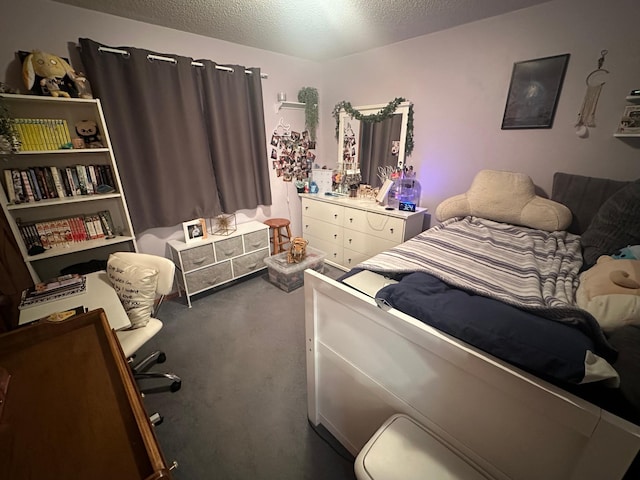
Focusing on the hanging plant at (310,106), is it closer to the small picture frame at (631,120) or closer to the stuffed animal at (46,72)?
the stuffed animal at (46,72)

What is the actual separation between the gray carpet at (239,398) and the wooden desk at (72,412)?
79 centimetres

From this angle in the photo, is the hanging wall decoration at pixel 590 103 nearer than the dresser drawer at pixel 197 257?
Yes

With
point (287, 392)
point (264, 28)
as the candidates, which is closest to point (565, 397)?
point (287, 392)

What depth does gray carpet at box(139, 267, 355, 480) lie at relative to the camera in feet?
4.22

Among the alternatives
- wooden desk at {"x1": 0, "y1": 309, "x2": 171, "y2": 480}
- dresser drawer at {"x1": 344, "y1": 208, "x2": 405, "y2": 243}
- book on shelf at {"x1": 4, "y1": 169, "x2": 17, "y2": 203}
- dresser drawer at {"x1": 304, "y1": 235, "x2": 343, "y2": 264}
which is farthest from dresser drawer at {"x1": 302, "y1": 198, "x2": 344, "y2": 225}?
book on shelf at {"x1": 4, "y1": 169, "x2": 17, "y2": 203}

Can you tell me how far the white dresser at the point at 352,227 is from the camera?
99.3 inches

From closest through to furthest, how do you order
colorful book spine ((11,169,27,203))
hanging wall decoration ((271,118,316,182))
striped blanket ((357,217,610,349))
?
striped blanket ((357,217,610,349)) → colorful book spine ((11,169,27,203)) → hanging wall decoration ((271,118,316,182))

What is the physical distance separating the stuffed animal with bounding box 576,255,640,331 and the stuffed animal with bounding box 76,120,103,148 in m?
2.95

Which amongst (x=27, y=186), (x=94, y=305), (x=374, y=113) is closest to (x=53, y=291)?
(x=94, y=305)

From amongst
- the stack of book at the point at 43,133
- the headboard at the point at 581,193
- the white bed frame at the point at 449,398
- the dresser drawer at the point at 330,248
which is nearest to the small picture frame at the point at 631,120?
the headboard at the point at 581,193

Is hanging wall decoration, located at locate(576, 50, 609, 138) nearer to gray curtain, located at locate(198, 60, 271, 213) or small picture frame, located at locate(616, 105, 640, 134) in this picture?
small picture frame, located at locate(616, 105, 640, 134)

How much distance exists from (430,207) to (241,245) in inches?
77.9

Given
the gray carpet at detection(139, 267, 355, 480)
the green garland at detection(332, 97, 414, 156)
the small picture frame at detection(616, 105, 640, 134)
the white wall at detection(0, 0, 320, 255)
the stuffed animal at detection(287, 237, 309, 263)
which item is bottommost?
the gray carpet at detection(139, 267, 355, 480)

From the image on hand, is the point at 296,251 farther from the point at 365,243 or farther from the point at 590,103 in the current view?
the point at 590,103
